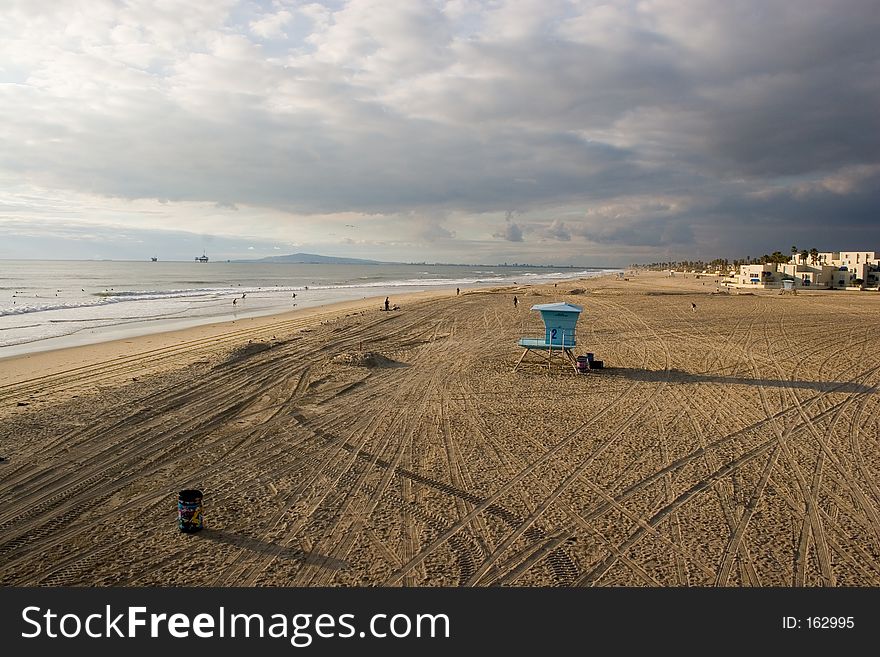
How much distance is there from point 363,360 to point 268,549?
29.5 feet

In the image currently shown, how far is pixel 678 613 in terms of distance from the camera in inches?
168

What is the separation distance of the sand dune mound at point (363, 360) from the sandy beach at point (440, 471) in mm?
147

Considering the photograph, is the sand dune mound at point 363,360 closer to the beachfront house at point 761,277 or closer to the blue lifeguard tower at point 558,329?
the blue lifeguard tower at point 558,329

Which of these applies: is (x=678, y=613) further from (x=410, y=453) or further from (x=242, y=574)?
(x=410, y=453)

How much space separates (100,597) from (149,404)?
647 cm

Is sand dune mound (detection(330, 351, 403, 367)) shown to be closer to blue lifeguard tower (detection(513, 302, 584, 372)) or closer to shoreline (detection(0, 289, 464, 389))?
blue lifeguard tower (detection(513, 302, 584, 372))

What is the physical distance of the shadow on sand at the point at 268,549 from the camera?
16.3 ft

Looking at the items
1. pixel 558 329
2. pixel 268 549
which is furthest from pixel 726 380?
pixel 268 549

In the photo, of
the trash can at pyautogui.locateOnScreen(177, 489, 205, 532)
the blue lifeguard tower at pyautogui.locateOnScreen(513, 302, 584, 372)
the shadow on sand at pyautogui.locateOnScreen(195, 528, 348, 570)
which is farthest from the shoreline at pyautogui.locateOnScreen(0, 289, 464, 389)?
the blue lifeguard tower at pyautogui.locateOnScreen(513, 302, 584, 372)

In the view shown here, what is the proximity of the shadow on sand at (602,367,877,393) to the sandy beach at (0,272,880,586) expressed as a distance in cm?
9

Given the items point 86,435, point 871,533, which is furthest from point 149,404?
point 871,533

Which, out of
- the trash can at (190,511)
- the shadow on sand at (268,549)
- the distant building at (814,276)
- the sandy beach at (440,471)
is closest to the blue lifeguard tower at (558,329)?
the sandy beach at (440,471)

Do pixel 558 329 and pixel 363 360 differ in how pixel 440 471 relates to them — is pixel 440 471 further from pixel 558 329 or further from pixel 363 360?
pixel 558 329

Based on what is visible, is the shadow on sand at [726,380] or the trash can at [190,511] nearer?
the trash can at [190,511]
